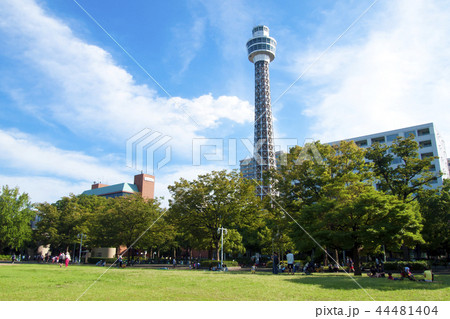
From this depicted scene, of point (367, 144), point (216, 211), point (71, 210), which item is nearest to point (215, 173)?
point (216, 211)

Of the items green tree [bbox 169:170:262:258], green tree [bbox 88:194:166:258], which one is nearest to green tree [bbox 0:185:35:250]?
green tree [bbox 88:194:166:258]

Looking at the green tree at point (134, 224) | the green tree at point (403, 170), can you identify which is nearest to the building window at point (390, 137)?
the green tree at point (403, 170)

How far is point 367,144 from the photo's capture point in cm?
9850

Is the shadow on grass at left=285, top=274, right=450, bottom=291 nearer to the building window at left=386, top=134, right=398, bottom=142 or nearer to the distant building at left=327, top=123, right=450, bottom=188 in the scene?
the distant building at left=327, top=123, right=450, bottom=188

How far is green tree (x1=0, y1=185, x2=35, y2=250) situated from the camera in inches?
2283

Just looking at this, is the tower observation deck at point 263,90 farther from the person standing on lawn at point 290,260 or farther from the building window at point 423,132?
the person standing on lawn at point 290,260

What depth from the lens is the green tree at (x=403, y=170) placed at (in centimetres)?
3272

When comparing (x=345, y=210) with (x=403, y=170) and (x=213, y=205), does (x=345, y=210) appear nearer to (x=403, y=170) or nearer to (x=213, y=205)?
(x=403, y=170)

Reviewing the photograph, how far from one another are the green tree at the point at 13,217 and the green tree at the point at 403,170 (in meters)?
59.0

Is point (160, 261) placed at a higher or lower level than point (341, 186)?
lower

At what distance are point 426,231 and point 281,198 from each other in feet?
58.3
